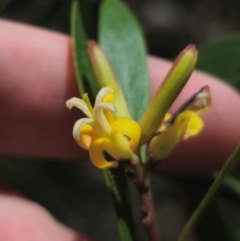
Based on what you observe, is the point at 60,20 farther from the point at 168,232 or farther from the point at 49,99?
the point at 168,232

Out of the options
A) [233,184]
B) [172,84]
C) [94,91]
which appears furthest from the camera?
[233,184]

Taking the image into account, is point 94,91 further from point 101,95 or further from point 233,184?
point 233,184

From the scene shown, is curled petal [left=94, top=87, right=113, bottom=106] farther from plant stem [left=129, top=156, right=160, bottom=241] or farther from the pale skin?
the pale skin

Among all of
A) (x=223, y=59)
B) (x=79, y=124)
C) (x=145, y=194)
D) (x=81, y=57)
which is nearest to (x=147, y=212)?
(x=145, y=194)

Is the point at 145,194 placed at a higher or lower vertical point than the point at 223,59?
lower

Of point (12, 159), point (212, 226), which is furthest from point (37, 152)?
point (212, 226)

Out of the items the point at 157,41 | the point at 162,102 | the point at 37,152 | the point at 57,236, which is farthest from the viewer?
the point at 157,41
